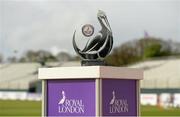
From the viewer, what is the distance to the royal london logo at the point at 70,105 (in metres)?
12.1

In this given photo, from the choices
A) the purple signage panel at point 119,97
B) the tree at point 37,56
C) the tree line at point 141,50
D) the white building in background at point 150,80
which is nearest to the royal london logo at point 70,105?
the purple signage panel at point 119,97

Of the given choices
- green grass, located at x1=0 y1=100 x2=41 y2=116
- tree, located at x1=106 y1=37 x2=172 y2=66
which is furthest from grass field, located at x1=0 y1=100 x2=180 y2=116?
tree, located at x1=106 y1=37 x2=172 y2=66

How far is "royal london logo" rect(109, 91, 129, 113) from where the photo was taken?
12.1 m

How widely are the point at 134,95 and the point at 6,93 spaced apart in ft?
264

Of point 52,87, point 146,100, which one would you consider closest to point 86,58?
point 52,87

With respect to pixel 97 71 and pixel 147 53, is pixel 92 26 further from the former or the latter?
pixel 147 53

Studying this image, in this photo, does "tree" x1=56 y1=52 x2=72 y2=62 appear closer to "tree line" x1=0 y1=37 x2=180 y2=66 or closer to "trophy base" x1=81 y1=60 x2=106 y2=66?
"tree line" x1=0 y1=37 x2=180 y2=66

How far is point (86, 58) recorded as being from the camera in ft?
42.2

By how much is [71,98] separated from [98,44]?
1542 millimetres

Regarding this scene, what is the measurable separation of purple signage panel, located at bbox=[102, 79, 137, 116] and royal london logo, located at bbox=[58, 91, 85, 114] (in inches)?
23.3

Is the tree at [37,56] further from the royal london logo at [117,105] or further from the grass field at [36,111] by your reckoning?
the royal london logo at [117,105]

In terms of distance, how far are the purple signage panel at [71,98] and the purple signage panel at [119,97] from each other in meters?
0.32

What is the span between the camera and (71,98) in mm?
12320

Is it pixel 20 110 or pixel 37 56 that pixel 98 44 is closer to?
pixel 20 110
